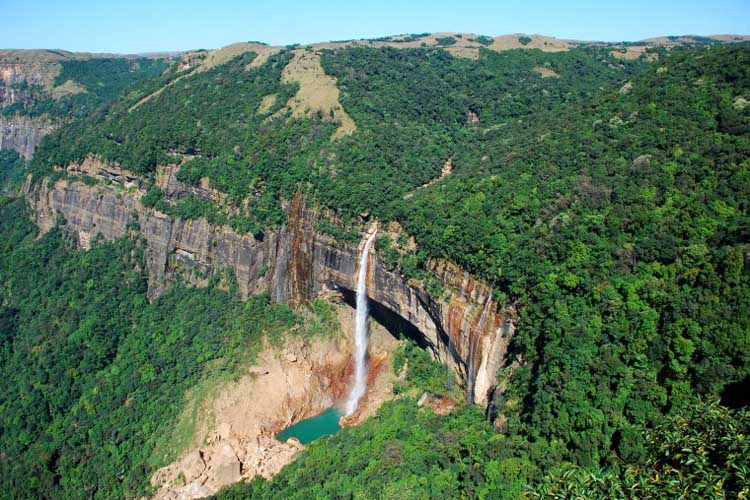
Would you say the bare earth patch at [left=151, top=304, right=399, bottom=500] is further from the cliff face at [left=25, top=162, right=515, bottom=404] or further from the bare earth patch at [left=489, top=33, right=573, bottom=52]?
the bare earth patch at [left=489, top=33, right=573, bottom=52]

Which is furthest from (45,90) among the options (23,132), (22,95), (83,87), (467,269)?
(467,269)

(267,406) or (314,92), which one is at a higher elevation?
(314,92)

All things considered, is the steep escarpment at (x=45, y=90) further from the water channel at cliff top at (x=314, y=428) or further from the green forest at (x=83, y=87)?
the water channel at cliff top at (x=314, y=428)

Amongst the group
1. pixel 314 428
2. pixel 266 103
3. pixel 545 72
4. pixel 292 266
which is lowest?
pixel 314 428

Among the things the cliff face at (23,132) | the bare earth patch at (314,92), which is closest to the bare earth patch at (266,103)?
the bare earth patch at (314,92)

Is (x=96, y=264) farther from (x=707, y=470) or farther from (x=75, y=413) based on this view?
(x=707, y=470)

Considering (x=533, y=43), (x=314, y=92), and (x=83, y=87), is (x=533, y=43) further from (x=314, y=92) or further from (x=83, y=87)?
(x=83, y=87)

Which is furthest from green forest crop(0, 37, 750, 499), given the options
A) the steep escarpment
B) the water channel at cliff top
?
the steep escarpment
